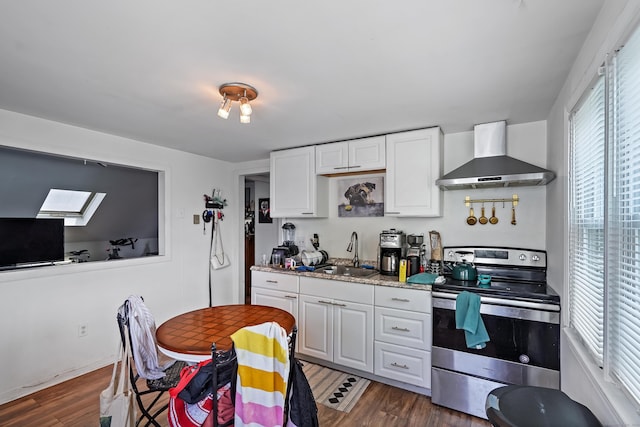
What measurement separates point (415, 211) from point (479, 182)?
0.62m

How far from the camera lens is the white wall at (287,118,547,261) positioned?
275cm

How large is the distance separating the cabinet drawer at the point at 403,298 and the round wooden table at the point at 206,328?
3.10ft

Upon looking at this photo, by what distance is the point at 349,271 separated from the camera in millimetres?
3352

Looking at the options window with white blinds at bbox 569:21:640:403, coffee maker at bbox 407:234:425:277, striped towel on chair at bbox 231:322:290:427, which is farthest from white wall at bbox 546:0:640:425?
striped towel on chair at bbox 231:322:290:427

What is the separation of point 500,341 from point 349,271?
1.50 m

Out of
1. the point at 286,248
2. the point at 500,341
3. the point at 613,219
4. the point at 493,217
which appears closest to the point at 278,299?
the point at 286,248

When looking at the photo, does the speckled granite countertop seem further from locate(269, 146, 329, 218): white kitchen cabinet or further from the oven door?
locate(269, 146, 329, 218): white kitchen cabinet

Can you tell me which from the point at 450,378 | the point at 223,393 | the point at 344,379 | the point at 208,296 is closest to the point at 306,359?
the point at 344,379

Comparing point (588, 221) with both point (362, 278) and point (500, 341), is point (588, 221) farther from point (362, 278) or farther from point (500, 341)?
point (362, 278)

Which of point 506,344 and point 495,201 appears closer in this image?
point 506,344

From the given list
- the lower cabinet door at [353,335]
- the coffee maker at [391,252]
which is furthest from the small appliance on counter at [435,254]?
the lower cabinet door at [353,335]

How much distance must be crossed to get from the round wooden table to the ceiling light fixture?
4.44 ft

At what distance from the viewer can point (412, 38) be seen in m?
1.50

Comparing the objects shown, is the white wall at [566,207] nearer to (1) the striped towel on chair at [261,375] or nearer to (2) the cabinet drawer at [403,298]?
(2) the cabinet drawer at [403,298]
